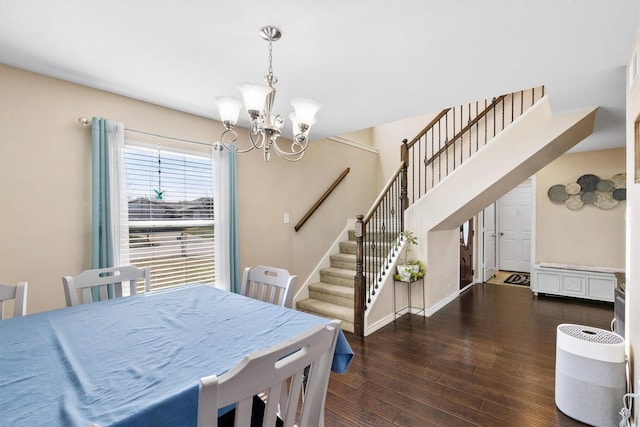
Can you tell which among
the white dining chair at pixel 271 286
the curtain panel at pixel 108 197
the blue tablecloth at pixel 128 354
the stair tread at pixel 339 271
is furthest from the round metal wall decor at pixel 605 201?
the curtain panel at pixel 108 197

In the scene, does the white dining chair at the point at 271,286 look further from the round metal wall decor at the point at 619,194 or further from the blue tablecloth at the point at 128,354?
the round metal wall decor at the point at 619,194

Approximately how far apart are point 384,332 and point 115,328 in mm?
2688

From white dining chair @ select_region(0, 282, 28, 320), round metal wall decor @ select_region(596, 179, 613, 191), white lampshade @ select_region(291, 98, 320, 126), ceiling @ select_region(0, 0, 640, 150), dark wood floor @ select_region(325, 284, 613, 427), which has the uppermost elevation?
ceiling @ select_region(0, 0, 640, 150)

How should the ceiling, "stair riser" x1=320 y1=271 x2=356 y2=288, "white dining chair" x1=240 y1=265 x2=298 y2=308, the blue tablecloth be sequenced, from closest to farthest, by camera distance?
the blue tablecloth < the ceiling < "white dining chair" x1=240 y1=265 x2=298 y2=308 < "stair riser" x1=320 y1=271 x2=356 y2=288

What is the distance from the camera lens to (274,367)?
85 cm

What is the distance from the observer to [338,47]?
1844 mm

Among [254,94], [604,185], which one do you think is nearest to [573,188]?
[604,185]

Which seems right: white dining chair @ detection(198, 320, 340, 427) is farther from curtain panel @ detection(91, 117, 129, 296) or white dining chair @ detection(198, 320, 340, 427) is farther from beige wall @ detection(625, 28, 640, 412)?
curtain panel @ detection(91, 117, 129, 296)

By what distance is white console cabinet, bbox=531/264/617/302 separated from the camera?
14.1 ft

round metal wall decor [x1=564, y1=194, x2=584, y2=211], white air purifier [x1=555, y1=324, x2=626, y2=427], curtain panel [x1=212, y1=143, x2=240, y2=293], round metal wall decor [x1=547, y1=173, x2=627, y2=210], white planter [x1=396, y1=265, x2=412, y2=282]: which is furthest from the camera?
round metal wall decor [x1=564, y1=194, x2=584, y2=211]

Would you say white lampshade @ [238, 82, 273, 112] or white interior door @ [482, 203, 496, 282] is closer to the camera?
white lampshade @ [238, 82, 273, 112]

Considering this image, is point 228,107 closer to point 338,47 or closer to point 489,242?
point 338,47

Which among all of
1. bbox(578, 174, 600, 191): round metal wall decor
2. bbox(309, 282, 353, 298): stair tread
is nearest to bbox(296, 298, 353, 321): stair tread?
bbox(309, 282, 353, 298): stair tread

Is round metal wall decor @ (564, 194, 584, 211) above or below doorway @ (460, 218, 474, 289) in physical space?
above
